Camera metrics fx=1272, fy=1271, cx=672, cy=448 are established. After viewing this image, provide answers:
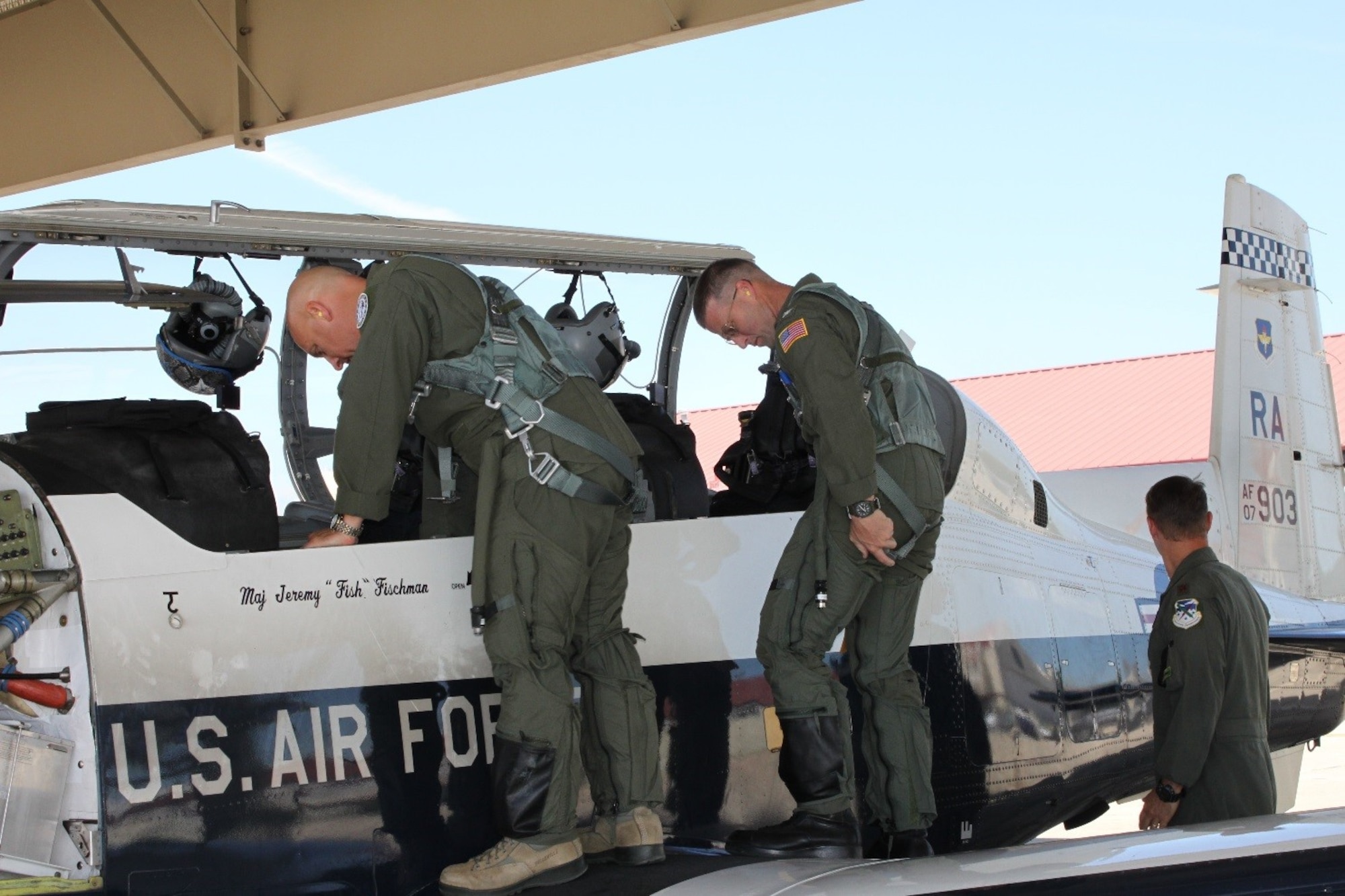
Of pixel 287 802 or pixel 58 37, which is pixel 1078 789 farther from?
pixel 58 37

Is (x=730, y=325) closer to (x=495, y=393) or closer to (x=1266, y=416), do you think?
(x=495, y=393)

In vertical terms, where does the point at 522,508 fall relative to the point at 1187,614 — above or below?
above

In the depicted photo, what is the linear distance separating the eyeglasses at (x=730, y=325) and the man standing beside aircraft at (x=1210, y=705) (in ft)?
5.38

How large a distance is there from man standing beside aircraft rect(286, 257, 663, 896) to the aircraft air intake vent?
1857 mm

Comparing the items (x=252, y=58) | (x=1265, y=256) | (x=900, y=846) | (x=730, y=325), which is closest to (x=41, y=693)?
(x=730, y=325)

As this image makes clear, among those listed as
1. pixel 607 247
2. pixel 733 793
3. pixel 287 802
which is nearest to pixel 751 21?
pixel 607 247

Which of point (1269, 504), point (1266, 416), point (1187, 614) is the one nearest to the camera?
point (1187, 614)

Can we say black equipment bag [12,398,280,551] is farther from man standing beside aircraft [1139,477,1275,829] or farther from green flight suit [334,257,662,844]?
man standing beside aircraft [1139,477,1275,829]

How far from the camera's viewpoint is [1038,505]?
438 cm

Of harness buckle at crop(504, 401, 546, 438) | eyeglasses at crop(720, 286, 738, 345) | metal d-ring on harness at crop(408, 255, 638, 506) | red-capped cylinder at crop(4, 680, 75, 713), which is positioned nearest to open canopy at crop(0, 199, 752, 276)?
metal d-ring on harness at crop(408, 255, 638, 506)

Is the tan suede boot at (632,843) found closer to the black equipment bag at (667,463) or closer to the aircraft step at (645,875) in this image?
the aircraft step at (645,875)

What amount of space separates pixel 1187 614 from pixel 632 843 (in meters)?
1.91

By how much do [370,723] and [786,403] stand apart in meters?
1.70

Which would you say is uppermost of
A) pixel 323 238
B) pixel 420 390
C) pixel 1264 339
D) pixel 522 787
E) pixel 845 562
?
pixel 1264 339
